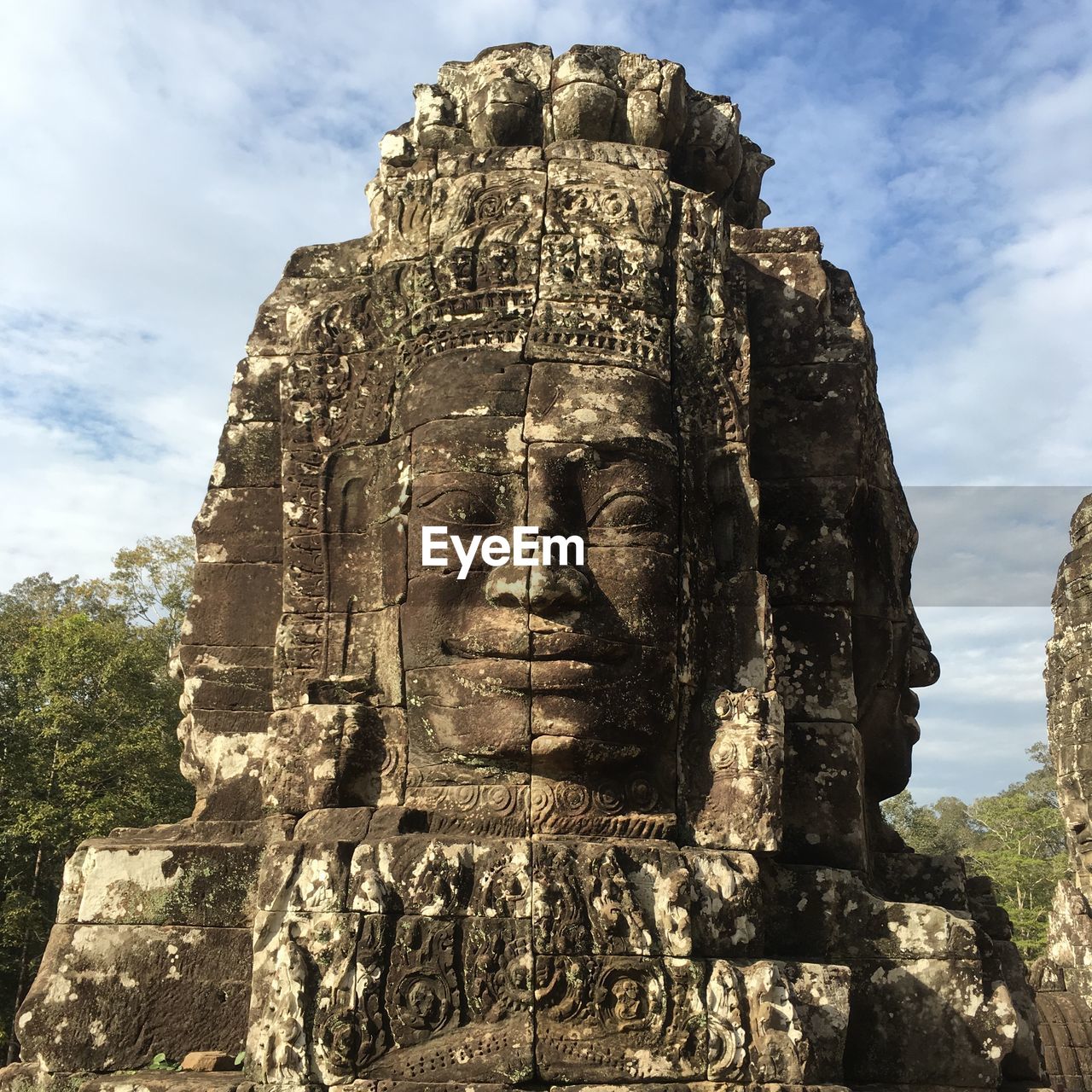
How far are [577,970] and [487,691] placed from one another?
131 centimetres

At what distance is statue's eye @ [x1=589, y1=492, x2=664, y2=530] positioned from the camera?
582cm

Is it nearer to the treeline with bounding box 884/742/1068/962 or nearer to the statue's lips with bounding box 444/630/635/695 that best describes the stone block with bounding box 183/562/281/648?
the statue's lips with bounding box 444/630/635/695

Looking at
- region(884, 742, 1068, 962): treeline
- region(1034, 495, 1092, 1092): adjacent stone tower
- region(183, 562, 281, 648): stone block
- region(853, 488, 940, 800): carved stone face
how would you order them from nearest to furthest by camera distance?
region(183, 562, 281, 648): stone block < region(853, 488, 940, 800): carved stone face < region(1034, 495, 1092, 1092): adjacent stone tower < region(884, 742, 1068, 962): treeline

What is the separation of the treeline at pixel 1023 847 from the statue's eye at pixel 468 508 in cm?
2100

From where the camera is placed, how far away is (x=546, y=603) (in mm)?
5539

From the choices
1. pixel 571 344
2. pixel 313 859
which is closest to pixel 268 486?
pixel 571 344

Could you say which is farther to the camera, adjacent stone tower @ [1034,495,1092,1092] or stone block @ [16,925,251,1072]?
adjacent stone tower @ [1034,495,1092,1092]

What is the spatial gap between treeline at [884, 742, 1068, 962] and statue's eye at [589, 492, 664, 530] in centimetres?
2062

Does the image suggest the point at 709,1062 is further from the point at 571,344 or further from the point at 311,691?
the point at 571,344

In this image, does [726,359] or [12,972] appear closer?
[726,359]

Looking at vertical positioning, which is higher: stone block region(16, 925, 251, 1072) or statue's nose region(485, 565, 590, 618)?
statue's nose region(485, 565, 590, 618)

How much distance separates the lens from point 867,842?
7.05m

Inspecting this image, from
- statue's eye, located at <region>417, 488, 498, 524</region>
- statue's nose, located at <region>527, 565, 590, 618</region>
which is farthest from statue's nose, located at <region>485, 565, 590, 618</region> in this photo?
statue's eye, located at <region>417, 488, 498, 524</region>

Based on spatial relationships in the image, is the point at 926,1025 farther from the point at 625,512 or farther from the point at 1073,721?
the point at 1073,721
